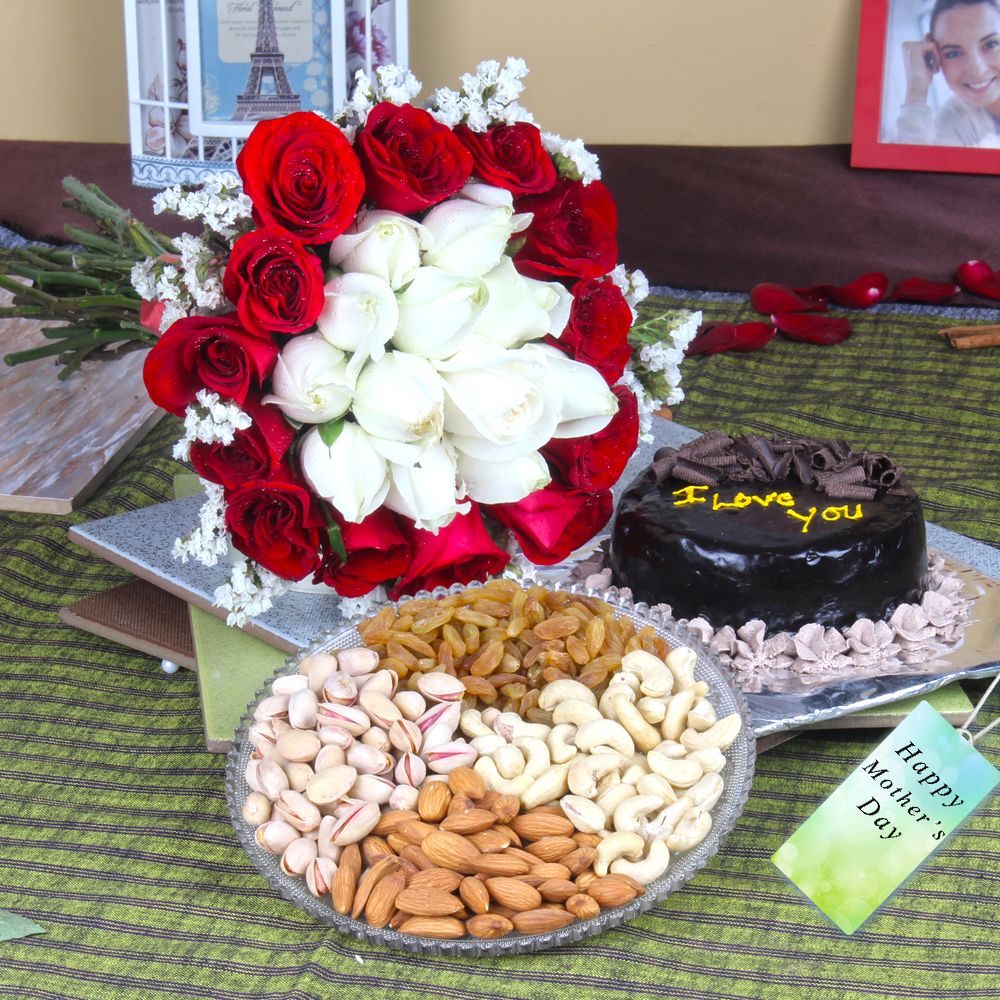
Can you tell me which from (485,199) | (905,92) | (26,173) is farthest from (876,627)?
(26,173)

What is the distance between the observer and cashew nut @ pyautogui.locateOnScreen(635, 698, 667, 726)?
70 cm

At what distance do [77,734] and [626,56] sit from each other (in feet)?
4.10

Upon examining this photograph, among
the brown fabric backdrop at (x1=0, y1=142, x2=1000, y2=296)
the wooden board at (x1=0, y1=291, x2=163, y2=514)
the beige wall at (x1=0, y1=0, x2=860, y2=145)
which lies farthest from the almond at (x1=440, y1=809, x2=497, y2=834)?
the beige wall at (x1=0, y1=0, x2=860, y2=145)

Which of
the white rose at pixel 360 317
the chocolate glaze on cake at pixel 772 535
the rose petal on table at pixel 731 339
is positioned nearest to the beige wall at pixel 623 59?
the rose petal on table at pixel 731 339

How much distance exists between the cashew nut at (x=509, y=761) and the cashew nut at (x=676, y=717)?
9 centimetres

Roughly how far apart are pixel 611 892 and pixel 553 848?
35 mm

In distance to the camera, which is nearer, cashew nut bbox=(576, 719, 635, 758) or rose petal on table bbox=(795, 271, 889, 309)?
cashew nut bbox=(576, 719, 635, 758)

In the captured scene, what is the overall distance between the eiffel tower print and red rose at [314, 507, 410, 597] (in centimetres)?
92

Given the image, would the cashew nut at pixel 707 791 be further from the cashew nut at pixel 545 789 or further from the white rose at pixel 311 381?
the white rose at pixel 311 381

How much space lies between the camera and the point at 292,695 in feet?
2.31

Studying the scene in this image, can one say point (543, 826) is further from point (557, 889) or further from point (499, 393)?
point (499, 393)

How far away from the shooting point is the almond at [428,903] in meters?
0.60

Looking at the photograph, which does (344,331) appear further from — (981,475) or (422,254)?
(981,475)

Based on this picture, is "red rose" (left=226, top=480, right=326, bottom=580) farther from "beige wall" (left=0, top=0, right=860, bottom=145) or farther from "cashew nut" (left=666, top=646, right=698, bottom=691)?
"beige wall" (left=0, top=0, right=860, bottom=145)
